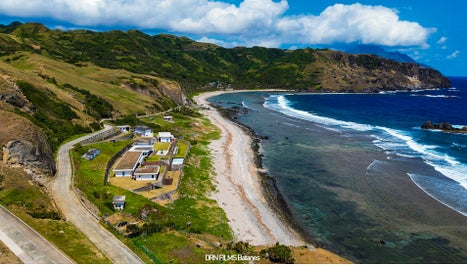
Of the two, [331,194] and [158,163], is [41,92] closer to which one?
[158,163]

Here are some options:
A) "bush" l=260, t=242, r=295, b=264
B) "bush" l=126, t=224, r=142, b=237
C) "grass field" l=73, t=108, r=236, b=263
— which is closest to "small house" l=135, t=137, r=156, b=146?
"grass field" l=73, t=108, r=236, b=263

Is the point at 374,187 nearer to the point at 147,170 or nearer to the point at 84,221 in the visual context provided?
the point at 147,170

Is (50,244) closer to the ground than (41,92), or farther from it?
closer to the ground

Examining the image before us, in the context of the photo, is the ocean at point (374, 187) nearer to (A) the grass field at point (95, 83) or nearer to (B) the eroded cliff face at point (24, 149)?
(B) the eroded cliff face at point (24, 149)

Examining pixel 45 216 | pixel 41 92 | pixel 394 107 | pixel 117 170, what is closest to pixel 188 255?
pixel 45 216

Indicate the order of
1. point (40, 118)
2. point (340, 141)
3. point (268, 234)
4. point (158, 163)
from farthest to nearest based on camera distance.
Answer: point (340, 141) < point (40, 118) < point (158, 163) < point (268, 234)

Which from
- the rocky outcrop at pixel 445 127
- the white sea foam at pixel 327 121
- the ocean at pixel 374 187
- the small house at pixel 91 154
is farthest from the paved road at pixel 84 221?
the rocky outcrop at pixel 445 127

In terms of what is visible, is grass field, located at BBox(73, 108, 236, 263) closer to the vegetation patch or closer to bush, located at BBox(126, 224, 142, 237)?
bush, located at BBox(126, 224, 142, 237)

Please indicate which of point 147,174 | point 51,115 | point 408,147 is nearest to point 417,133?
point 408,147
